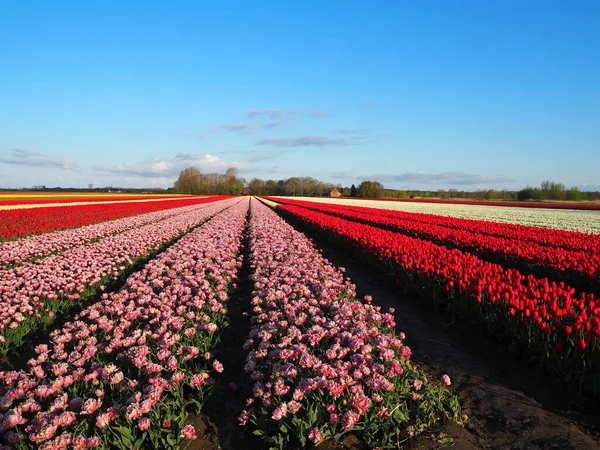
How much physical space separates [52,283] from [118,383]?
486 cm

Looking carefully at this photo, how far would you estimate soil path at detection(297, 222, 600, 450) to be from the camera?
3.65m

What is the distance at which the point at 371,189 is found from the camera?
403ft

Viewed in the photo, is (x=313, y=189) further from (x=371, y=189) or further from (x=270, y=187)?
(x=371, y=189)

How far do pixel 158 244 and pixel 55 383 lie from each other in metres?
10.3

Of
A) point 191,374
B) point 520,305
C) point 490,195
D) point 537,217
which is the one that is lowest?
point 191,374

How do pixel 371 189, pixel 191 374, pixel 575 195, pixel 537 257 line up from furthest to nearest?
pixel 371 189 < pixel 575 195 < pixel 537 257 < pixel 191 374

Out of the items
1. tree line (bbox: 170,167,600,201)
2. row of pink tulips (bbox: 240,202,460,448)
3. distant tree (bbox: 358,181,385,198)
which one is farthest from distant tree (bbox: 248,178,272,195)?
row of pink tulips (bbox: 240,202,460,448)

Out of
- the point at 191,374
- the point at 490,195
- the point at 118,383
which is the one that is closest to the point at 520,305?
the point at 191,374

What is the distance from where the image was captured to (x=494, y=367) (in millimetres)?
5293

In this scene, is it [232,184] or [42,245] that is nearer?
[42,245]

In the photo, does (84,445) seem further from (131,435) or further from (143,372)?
(143,372)

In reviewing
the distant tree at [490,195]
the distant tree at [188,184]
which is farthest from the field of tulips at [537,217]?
the distant tree at [188,184]

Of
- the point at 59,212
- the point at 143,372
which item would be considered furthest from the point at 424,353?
the point at 59,212

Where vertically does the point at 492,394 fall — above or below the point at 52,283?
below
